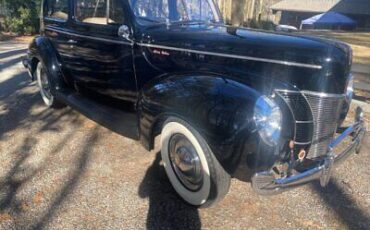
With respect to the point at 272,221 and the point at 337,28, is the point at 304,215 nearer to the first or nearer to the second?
the point at 272,221

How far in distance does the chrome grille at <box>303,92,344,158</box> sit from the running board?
1691 mm

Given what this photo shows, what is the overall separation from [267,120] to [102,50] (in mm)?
2288

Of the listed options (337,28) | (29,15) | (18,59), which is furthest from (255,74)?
(337,28)

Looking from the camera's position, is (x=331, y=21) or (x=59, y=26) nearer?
(x=59, y=26)

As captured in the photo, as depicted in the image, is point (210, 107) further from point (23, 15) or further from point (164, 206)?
point (23, 15)

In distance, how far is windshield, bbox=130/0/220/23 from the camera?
12.1 ft

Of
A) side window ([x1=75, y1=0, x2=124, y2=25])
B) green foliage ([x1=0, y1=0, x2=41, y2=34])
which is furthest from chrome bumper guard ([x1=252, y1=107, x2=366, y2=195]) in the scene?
green foliage ([x1=0, y1=0, x2=41, y2=34])

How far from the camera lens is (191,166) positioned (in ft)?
9.91

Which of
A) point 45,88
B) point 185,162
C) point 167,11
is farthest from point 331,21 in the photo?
point 185,162

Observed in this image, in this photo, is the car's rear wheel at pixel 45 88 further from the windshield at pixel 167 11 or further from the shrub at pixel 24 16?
the shrub at pixel 24 16

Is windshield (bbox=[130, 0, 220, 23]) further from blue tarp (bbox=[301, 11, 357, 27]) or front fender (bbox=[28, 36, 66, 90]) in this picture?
blue tarp (bbox=[301, 11, 357, 27])

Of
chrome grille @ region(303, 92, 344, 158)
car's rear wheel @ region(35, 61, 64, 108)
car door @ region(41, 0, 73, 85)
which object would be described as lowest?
car's rear wheel @ region(35, 61, 64, 108)

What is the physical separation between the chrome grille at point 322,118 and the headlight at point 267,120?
337mm

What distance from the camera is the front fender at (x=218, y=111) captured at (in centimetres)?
256
